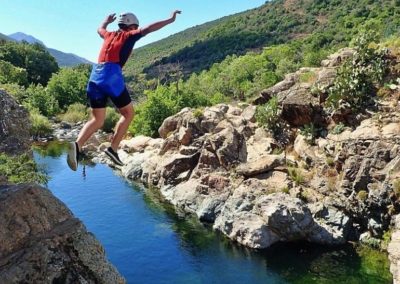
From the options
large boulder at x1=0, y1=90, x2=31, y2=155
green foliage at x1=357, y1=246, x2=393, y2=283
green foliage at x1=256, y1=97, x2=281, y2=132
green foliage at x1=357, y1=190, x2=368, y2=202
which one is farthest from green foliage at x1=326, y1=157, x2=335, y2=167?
large boulder at x1=0, y1=90, x2=31, y2=155

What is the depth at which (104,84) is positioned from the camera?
7.93 metres

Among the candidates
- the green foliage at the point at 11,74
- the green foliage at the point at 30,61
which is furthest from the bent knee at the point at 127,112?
the green foliage at the point at 30,61

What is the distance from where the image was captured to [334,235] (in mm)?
29594

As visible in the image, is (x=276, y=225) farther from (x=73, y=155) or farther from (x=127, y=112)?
(x=73, y=155)

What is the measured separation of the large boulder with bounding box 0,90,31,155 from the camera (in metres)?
16.0

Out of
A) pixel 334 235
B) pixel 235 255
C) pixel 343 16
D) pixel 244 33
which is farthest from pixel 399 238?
pixel 244 33

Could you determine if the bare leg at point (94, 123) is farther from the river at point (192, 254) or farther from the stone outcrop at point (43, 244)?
the river at point (192, 254)

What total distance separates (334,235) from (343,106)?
973 cm

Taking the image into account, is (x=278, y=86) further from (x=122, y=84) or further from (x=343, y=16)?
(x=343, y=16)

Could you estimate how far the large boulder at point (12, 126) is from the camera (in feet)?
52.6

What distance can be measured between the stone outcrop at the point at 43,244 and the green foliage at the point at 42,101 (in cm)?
6973

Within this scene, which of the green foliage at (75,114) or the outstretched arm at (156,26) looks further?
the green foliage at (75,114)

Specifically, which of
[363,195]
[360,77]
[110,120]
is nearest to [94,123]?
[363,195]

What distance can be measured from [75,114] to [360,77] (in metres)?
51.3
